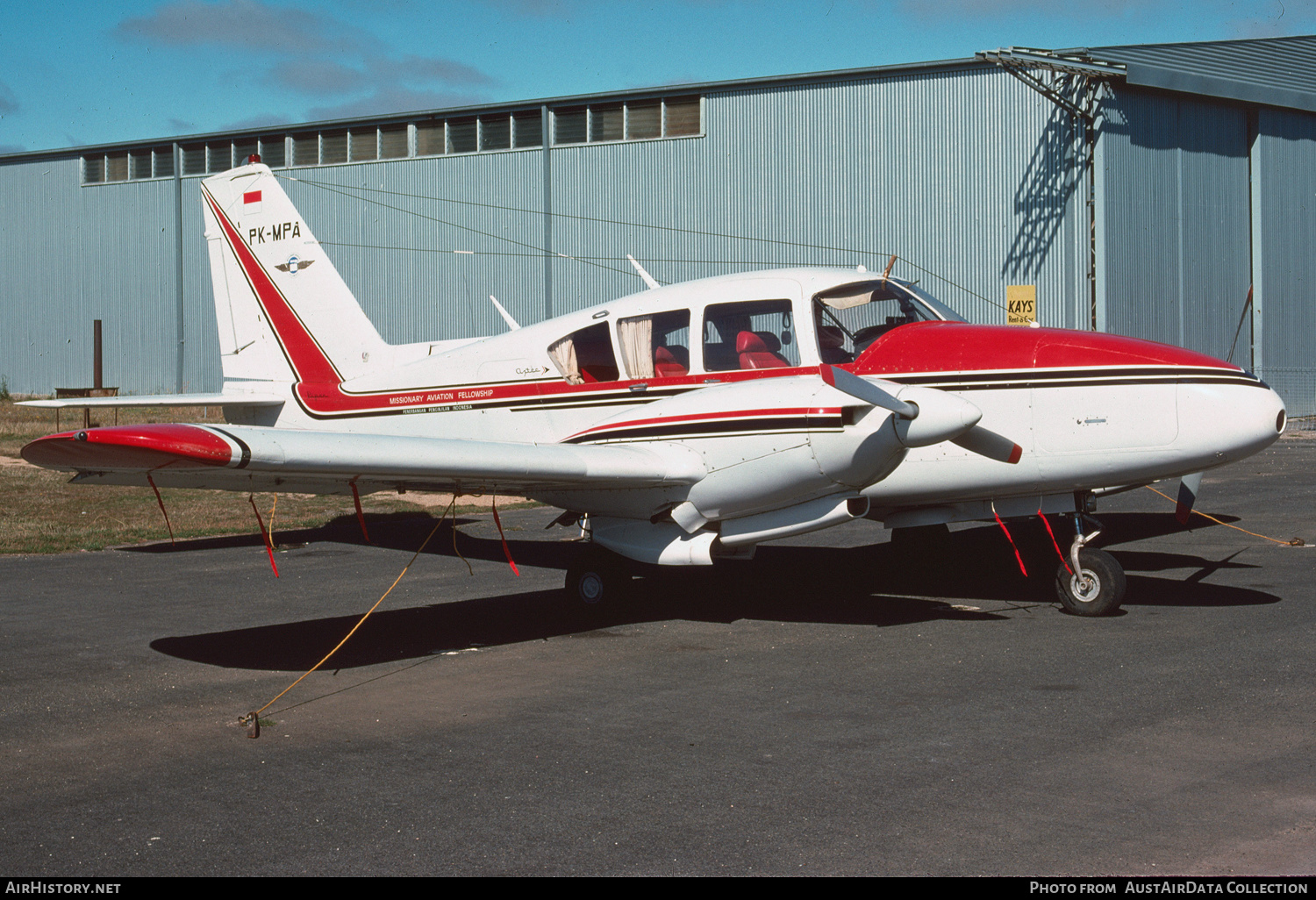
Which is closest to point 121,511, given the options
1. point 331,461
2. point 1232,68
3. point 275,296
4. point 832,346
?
point 275,296

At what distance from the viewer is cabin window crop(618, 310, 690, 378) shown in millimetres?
9062

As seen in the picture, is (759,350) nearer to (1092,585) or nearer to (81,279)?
(1092,585)

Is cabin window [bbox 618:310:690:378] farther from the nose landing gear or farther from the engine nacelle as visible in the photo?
the nose landing gear

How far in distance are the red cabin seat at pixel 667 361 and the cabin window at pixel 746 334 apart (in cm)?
32

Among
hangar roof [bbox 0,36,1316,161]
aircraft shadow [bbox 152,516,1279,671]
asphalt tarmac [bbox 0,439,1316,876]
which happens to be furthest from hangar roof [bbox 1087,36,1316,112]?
asphalt tarmac [bbox 0,439,1316,876]

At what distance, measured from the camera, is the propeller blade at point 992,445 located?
8070 millimetres

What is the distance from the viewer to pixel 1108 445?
794cm

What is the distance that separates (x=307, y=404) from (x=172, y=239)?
2951 cm

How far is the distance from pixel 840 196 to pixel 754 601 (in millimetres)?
21128

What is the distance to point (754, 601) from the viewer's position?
948cm

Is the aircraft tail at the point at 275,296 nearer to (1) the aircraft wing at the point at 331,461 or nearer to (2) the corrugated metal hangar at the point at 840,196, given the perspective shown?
(1) the aircraft wing at the point at 331,461

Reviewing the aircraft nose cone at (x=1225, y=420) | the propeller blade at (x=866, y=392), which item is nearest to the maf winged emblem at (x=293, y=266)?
the propeller blade at (x=866, y=392)

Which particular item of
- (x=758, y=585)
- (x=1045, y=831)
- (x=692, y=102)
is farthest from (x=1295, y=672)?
(x=692, y=102)

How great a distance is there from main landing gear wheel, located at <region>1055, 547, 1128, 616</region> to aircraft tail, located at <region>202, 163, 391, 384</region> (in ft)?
21.6
